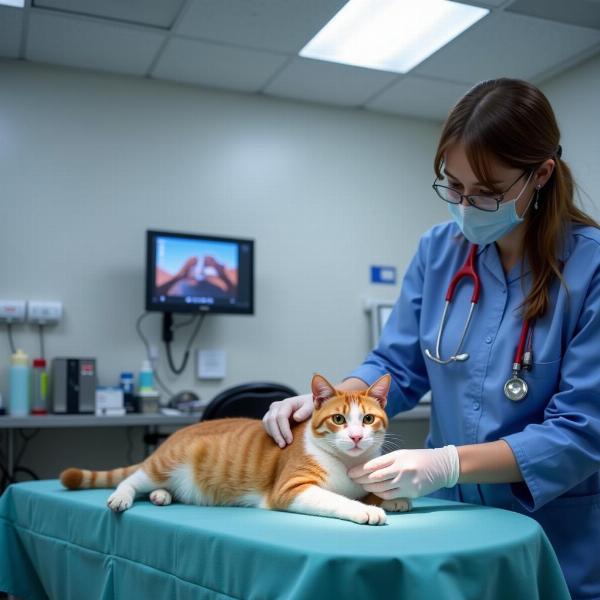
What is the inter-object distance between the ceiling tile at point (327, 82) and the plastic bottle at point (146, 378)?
5.49ft

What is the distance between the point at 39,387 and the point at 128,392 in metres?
0.42

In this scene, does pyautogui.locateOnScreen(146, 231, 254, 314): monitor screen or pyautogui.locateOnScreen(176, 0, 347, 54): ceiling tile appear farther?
pyautogui.locateOnScreen(146, 231, 254, 314): monitor screen

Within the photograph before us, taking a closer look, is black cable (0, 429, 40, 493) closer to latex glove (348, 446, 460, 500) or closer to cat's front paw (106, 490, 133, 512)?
cat's front paw (106, 490, 133, 512)

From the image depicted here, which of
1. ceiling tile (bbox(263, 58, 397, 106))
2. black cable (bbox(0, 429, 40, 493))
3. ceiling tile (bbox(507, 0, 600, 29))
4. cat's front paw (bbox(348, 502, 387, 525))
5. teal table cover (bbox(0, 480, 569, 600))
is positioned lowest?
black cable (bbox(0, 429, 40, 493))

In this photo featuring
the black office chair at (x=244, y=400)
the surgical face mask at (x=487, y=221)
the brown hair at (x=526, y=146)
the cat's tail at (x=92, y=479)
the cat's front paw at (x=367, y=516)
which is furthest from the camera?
the black office chair at (x=244, y=400)

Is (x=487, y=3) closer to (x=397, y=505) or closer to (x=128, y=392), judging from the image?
(x=128, y=392)

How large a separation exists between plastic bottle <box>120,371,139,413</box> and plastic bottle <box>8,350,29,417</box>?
45 centimetres

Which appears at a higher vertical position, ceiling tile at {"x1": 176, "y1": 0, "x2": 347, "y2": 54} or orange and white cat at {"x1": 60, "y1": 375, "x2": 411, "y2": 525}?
ceiling tile at {"x1": 176, "y1": 0, "x2": 347, "y2": 54}

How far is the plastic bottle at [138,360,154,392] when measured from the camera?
3.58 metres

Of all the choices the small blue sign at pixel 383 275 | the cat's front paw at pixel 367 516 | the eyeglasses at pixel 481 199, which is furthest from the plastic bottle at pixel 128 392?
the cat's front paw at pixel 367 516

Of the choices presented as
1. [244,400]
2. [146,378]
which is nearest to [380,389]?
[244,400]

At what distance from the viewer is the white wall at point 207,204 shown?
3.62 meters

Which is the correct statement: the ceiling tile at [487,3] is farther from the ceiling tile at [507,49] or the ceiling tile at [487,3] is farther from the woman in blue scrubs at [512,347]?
the woman in blue scrubs at [512,347]

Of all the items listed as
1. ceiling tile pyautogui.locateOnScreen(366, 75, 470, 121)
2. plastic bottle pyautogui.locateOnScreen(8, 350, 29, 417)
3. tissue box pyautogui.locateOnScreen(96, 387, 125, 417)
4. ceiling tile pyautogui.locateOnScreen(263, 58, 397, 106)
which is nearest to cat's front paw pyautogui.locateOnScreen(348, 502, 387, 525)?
tissue box pyautogui.locateOnScreen(96, 387, 125, 417)
